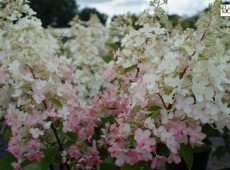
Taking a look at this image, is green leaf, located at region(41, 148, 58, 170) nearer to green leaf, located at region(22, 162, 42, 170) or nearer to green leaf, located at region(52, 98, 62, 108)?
green leaf, located at region(22, 162, 42, 170)

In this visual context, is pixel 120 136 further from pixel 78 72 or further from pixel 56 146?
pixel 78 72

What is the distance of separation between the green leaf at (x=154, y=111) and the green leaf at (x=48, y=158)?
47 cm

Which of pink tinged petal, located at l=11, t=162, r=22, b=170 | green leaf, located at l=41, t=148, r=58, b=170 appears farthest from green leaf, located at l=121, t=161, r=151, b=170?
pink tinged petal, located at l=11, t=162, r=22, b=170

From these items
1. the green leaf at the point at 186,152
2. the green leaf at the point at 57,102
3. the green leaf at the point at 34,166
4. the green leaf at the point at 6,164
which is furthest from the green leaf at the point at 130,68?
the green leaf at the point at 6,164

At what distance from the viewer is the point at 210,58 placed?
133 centimetres

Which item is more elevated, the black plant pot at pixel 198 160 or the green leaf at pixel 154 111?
the green leaf at pixel 154 111

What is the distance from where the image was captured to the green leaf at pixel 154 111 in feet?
4.28

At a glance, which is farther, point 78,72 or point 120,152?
point 78,72

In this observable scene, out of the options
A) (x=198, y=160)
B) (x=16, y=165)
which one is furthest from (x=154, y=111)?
(x=198, y=160)

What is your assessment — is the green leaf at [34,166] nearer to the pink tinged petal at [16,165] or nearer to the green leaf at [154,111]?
the pink tinged petal at [16,165]

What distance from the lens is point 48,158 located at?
5.18ft

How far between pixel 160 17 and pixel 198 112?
20.8 inches

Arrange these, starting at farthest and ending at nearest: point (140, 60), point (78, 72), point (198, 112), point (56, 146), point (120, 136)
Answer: point (78, 72)
point (56, 146)
point (140, 60)
point (120, 136)
point (198, 112)

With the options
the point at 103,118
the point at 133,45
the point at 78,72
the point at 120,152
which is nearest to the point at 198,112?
the point at 120,152
